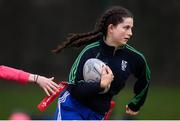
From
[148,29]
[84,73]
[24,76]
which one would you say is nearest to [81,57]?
[84,73]

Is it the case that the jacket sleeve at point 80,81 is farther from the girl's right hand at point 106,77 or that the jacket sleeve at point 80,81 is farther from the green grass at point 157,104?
the green grass at point 157,104

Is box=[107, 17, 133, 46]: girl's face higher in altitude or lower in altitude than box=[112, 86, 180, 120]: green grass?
lower

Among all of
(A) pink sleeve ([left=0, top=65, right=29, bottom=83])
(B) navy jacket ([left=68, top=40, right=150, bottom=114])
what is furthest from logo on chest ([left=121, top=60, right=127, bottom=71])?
(A) pink sleeve ([left=0, top=65, right=29, bottom=83])

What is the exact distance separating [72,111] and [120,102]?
7100 millimetres

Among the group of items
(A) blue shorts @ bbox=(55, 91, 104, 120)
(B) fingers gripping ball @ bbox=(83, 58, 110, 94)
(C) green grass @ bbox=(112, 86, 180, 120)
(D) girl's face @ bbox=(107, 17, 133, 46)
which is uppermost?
(C) green grass @ bbox=(112, 86, 180, 120)

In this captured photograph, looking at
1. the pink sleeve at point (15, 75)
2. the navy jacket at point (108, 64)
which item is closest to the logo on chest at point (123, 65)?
the navy jacket at point (108, 64)

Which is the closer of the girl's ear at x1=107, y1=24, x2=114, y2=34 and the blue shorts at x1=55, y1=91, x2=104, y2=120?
the blue shorts at x1=55, y1=91, x2=104, y2=120

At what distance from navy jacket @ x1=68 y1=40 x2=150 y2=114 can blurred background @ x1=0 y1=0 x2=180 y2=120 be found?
831 cm

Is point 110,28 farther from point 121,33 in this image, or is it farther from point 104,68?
point 104,68

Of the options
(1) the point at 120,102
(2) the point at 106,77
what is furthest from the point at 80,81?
(1) the point at 120,102

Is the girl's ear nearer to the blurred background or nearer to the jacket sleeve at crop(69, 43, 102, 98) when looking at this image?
the jacket sleeve at crop(69, 43, 102, 98)

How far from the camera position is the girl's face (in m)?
6.01

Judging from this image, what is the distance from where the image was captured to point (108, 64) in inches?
237

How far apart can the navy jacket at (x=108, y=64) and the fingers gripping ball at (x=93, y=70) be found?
0.14ft
